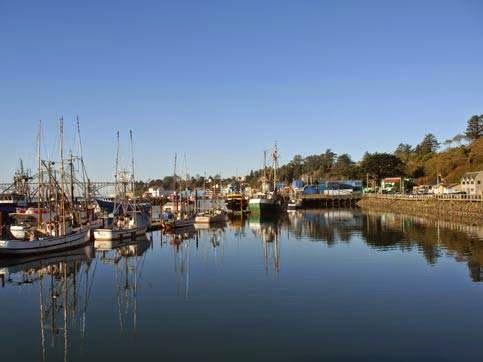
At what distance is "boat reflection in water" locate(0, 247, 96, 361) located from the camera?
2011cm

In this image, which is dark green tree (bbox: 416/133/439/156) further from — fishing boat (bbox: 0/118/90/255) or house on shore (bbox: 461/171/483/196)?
fishing boat (bbox: 0/118/90/255)

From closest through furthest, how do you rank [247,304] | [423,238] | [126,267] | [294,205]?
[247,304] < [126,267] < [423,238] < [294,205]

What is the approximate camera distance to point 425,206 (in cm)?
9375

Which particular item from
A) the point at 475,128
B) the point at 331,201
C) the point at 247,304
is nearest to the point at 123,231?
the point at 247,304

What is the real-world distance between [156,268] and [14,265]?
10339 millimetres

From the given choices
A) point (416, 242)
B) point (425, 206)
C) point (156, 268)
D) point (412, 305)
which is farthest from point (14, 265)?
point (425, 206)

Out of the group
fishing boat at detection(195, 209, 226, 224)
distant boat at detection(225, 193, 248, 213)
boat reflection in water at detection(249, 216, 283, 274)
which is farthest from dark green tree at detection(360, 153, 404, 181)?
boat reflection in water at detection(249, 216, 283, 274)

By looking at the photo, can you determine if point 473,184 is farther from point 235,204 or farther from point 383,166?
point 383,166

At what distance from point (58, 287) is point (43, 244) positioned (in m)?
13.2

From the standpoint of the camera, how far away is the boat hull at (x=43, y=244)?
39.3m

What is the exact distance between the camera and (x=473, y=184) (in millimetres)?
98688

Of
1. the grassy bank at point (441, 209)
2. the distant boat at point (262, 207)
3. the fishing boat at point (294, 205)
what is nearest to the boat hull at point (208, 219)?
the distant boat at point (262, 207)

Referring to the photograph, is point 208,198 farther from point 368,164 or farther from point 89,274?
point 89,274

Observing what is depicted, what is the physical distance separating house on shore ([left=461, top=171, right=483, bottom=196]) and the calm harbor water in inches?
2241
